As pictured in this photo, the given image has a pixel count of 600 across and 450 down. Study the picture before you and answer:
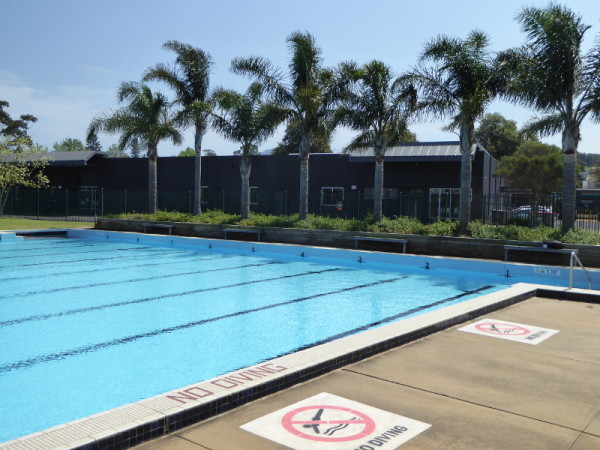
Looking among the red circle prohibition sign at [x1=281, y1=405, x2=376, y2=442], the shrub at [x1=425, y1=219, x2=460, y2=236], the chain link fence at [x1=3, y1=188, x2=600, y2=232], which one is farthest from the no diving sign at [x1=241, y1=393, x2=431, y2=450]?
the chain link fence at [x1=3, y1=188, x2=600, y2=232]

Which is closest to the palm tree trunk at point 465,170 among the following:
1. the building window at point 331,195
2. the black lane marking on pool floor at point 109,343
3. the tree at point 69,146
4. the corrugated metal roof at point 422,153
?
the corrugated metal roof at point 422,153

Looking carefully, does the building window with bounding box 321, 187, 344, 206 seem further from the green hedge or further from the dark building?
the green hedge

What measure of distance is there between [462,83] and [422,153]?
370 inches

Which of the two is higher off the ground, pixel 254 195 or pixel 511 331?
pixel 254 195

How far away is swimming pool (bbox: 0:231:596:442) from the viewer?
242 inches

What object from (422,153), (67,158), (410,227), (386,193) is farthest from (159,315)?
(67,158)

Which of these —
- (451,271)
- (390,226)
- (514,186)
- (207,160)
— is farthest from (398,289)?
(514,186)

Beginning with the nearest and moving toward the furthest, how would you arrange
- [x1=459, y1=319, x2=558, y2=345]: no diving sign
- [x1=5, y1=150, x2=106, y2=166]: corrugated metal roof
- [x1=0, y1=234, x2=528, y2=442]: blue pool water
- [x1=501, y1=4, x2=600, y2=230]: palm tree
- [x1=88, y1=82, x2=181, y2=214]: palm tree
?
[x1=0, y1=234, x2=528, y2=442]: blue pool water → [x1=459, y1=319, x2=558, y2=345]: no diving sign → [x1=501, y1=4, x2=600, y2=230]: palm tree → [x1=88, y1=82, x2=181, y2=214]: palm tree → [x1=5, y1=150, x2=106, y2=166]: corrugated metal roof

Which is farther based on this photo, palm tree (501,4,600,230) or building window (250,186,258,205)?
building window (250,186,258,205)

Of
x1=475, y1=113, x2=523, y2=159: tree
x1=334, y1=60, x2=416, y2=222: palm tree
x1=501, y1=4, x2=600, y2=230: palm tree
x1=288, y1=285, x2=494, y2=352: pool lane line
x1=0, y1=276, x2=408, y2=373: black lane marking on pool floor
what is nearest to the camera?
x1=0, y1=276, x2=408, y2=373: black lane marking on pool floor

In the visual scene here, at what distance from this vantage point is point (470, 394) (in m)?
4.64

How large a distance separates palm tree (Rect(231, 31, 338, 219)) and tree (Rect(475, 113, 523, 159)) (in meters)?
47.4

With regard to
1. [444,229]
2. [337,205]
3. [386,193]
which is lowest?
[444,229]

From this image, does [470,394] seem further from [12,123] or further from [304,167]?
[12,123]
